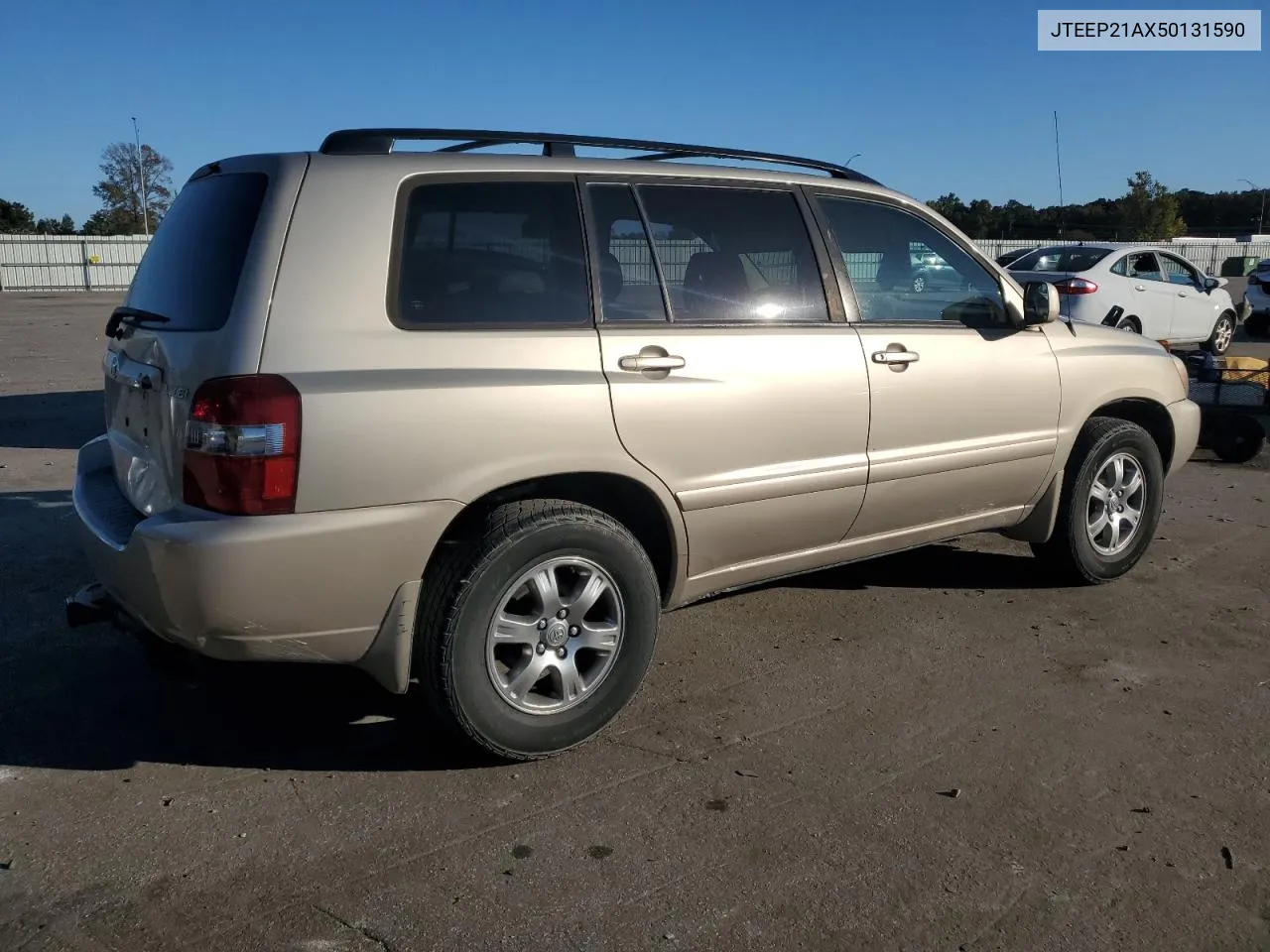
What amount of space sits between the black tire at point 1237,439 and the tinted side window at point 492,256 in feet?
22.6

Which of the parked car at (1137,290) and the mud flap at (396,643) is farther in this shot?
the parked car at (1137,290)

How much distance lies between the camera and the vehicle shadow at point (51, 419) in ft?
29.7

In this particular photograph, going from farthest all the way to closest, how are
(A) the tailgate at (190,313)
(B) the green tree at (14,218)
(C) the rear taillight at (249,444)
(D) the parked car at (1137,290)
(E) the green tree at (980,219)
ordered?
(B) the green tree at (14,218), (E) the green tree at (980,219), (D) the parked car at (1137,290), (A) the tailgate at (190,313), (C) the rear taillight at (249,444)

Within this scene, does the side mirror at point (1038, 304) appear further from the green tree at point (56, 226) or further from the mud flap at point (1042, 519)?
the green tree at point (56, 226)

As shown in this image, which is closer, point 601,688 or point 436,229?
point 436,229

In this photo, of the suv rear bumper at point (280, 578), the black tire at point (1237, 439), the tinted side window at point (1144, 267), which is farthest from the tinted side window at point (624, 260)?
the tinted side window at point (1144, 267)

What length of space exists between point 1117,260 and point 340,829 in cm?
1423

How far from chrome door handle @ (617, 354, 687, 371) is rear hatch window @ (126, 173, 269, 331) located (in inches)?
46.6

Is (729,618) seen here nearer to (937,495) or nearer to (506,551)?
(937,495)

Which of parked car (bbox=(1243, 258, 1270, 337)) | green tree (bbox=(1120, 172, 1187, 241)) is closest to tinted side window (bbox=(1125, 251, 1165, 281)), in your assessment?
parked car (bbox=(1243, 258, 1270, 337))

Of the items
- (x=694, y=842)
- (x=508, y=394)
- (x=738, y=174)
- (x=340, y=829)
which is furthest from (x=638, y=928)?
(x=738, y=174)

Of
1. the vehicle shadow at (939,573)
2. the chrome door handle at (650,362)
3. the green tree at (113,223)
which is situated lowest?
the vehicle shadow at (939,573)

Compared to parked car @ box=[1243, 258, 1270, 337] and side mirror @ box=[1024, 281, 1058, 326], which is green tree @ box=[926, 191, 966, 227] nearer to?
parked car @ box=[1243, 258, 1270, 337]

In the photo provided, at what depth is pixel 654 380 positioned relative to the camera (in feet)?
12.1
